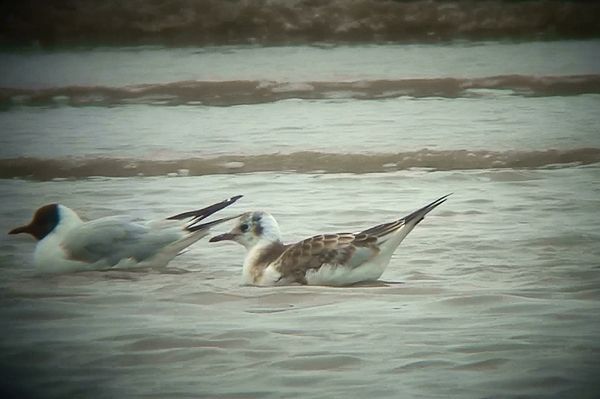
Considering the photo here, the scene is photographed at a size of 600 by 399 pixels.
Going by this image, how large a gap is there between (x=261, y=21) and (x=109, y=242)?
246 centimetres

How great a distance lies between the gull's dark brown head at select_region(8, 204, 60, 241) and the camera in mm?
2957

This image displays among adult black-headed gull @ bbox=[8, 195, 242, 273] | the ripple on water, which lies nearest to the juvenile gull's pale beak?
adult black-headed gull @ bbox=[8, 195, 242, 273]

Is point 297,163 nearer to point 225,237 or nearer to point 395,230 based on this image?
point 225,237

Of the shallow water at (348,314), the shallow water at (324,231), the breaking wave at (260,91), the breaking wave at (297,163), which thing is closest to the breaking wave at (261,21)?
the shallow water at (324,231)

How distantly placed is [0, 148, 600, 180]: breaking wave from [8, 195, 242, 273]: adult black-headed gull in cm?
90

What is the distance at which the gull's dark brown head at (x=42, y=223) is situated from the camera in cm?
296

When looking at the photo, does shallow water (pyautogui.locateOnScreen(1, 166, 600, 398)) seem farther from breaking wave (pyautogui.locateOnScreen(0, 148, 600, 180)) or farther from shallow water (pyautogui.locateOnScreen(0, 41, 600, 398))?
breaking wave (pyautogui.locateOnScreen(0, 148, 600, 180))

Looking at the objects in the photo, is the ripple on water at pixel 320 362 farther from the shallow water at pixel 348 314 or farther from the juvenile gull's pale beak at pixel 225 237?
the juvenile gull's pale beak at pixel 225 237

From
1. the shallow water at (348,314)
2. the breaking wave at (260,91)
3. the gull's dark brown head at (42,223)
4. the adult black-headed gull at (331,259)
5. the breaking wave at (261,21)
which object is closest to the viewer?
the shallow water at (348,314)

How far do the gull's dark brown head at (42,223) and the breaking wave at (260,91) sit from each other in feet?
5.86

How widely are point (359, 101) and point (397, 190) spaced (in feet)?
4.16

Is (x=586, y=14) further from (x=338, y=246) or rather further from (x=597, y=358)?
(x=597, y=358)

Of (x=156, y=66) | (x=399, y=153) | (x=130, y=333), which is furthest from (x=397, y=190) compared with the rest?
(x=156, y=66)

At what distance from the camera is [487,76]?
4820 mm
